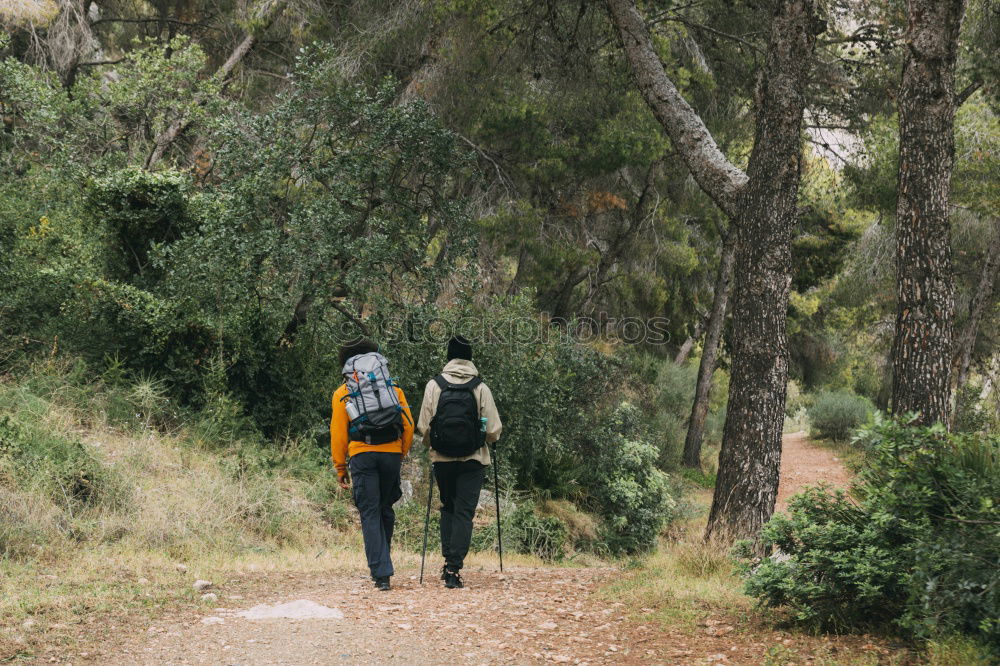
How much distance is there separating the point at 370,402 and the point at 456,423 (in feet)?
2.29

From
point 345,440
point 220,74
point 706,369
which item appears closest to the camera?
point 345,440

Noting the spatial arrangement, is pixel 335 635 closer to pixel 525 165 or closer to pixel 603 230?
pixel 525 165

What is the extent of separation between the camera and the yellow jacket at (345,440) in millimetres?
7156

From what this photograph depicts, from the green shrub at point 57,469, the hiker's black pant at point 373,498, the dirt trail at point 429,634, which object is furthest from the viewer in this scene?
the green shrub at point 57,469

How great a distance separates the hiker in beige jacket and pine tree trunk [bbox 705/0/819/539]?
7.33 ft

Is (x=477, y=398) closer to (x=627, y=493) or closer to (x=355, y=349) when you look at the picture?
(x=355, y=349)

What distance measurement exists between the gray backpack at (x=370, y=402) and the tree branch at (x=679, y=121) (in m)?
3.54

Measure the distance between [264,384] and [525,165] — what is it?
19.9 ft

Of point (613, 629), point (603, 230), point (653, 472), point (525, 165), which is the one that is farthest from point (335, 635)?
point (603, 230)

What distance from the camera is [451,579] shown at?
24.0ft

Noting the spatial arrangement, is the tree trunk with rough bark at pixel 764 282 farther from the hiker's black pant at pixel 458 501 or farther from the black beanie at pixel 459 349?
the black beanie at pixel 459 349

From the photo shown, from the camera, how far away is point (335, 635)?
566 cm

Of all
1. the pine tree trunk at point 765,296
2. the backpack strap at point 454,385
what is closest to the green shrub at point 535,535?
the pine tree trunk at point 765,296

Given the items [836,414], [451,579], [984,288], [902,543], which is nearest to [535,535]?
[451,579]
